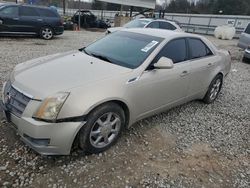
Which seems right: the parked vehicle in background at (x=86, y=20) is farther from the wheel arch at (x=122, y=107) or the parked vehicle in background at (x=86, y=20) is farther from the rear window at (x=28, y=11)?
the wheel arch at (x=122, y=107)

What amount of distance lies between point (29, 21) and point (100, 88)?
35.2 feet

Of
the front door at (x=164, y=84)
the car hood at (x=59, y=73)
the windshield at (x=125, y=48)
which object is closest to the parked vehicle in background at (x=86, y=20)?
the windshield at (x=125, y=48)

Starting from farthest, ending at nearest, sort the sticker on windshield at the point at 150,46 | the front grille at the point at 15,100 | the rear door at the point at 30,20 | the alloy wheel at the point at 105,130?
the rear door at the point at 30,20, the sticker on windshield at the point at 150,46, the alloy wheel at the point at 105,130, the front grille at the point at 15,100

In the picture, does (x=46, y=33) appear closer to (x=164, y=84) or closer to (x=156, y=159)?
(x=164, y=84)

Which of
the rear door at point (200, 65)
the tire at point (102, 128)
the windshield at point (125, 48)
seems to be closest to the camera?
the tire at point (102, 128)

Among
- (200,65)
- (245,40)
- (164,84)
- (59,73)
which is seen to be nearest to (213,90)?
(200,65)

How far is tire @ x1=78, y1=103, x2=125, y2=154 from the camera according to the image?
113 inches

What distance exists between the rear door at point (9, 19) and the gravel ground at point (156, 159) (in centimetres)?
924

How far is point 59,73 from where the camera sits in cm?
309

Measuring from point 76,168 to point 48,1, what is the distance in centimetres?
4329

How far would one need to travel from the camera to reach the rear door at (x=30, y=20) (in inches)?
465

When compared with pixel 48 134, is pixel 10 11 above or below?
above

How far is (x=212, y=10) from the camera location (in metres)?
49.0

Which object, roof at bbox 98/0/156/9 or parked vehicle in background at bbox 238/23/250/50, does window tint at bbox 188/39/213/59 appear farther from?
roof at bbox 98/0/156/9
